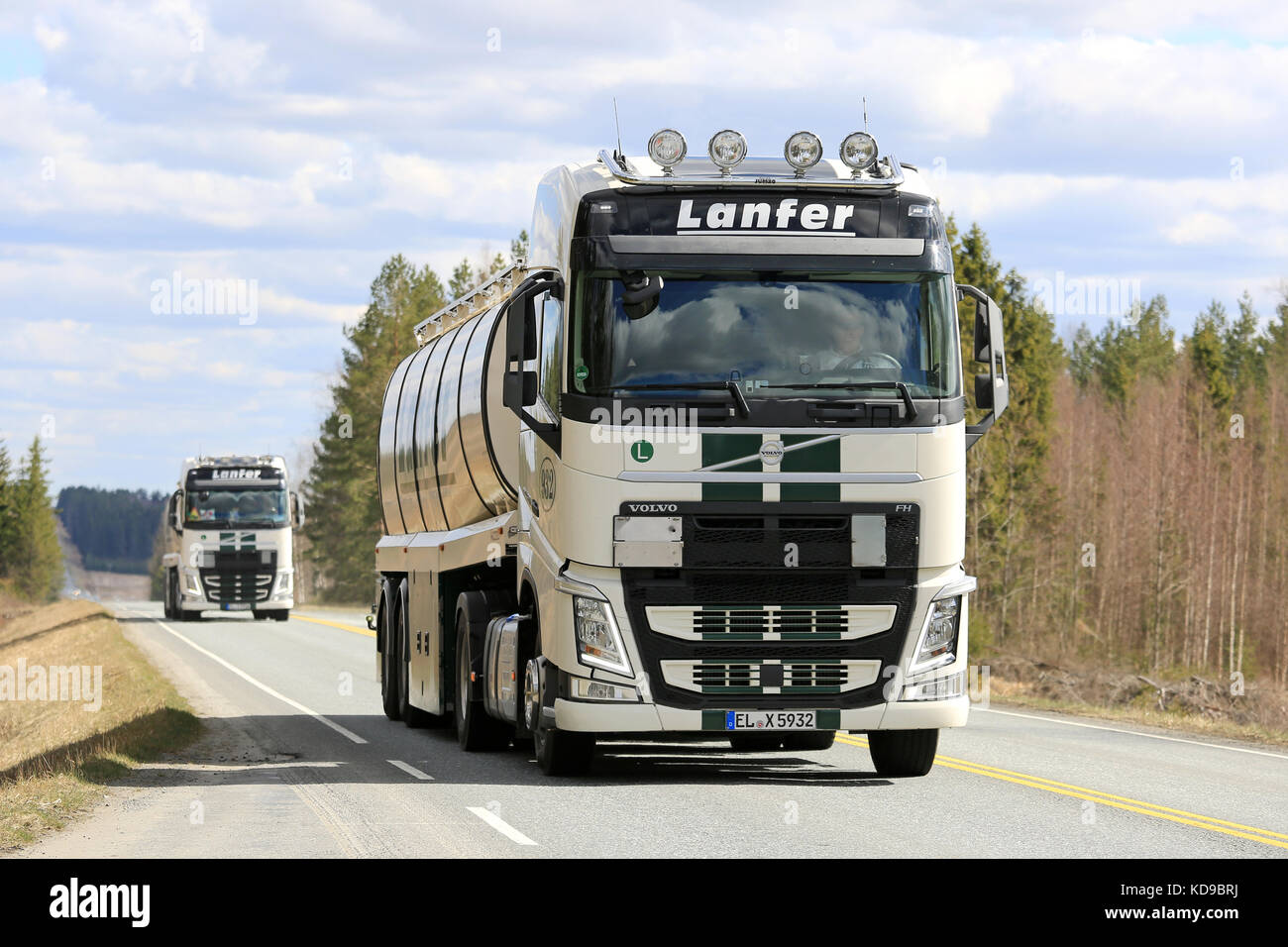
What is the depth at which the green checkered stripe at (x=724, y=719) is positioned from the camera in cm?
1125

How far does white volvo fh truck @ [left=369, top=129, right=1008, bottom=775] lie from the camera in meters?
11.2

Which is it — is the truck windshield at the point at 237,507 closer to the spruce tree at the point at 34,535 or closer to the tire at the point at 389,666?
the tire at the point at 389,666

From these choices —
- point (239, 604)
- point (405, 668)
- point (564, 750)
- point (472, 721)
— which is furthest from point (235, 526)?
point (564, 750)

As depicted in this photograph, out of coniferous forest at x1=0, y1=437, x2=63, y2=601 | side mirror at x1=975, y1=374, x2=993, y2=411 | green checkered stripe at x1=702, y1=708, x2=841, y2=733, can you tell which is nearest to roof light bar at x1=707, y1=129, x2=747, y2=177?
side mirror at x1=975, y1=374, x2=993, y2=411

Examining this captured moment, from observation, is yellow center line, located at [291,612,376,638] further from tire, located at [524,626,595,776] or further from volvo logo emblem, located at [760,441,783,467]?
volvo logo emblem, located at [760,441,783,467]

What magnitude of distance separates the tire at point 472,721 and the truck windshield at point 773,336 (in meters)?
4.31

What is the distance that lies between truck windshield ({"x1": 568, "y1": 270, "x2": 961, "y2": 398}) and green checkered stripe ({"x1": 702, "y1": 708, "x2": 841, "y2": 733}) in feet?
7.13

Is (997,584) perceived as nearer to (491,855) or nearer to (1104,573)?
(1104,573)

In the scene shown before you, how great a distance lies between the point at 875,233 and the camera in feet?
37.8

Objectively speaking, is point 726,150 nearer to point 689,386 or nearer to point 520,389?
point 689,386
